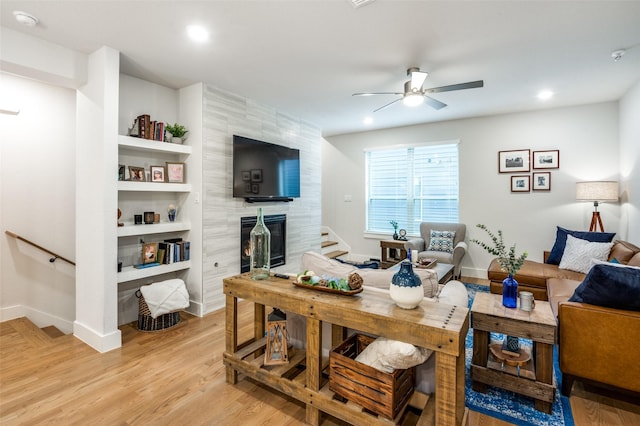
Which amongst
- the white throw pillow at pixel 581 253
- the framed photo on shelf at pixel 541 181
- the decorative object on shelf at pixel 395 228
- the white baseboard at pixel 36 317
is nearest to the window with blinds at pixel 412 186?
the decorative object on shelf at pixel 395 228

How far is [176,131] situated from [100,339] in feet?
6.98

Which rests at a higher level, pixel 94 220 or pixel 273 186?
pixel 273 186

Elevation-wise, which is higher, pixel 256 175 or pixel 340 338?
pixel 256 175

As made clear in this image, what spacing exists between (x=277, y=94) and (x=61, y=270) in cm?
329

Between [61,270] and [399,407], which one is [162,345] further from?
[399,407]

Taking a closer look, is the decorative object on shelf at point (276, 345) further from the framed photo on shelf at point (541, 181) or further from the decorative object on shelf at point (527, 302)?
the framed photo on shelf at point (541, 181)

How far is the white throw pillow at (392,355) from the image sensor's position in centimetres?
145

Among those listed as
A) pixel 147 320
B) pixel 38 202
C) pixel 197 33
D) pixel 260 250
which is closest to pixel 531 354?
pixel 260 250

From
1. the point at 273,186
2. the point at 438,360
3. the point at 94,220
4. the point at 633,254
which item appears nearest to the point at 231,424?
the point at 438,360

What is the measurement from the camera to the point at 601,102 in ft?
13.8

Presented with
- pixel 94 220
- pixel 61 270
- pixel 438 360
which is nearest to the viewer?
pixel 438 360

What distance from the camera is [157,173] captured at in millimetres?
3363

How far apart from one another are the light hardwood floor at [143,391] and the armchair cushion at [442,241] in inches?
114

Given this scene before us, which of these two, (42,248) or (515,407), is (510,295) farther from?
(42,248)
